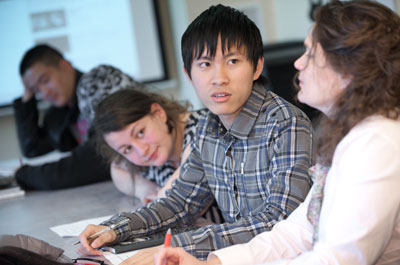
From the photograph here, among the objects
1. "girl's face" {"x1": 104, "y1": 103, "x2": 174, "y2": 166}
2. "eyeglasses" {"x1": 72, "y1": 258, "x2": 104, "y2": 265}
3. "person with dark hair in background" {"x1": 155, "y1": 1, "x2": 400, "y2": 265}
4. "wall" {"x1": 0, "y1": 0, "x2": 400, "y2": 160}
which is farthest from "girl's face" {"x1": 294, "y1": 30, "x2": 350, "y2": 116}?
"wall" {"x1": 0, "y1": 0, "x2": 400, "y2": 160}

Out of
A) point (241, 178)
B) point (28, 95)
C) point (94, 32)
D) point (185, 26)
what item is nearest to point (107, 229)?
point (241, 178)

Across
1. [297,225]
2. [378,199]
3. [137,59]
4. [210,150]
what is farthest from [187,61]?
[137,59]

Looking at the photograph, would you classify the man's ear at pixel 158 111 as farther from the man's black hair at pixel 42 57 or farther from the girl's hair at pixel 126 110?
the man's black hair at pixel 42 57

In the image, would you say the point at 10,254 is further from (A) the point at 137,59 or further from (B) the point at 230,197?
(A) the point at 137,59

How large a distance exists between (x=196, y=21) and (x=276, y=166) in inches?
16.9

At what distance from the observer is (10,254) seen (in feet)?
3.48

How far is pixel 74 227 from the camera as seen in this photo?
5.53 feet

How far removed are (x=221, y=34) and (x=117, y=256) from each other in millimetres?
594

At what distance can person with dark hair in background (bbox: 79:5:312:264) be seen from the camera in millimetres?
1202

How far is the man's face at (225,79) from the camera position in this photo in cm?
131

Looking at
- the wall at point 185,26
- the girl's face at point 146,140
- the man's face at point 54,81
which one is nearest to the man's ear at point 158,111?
the girl's face at point 146,140


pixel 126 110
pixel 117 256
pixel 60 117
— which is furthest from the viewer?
pixel 60 117

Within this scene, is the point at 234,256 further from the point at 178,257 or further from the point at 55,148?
the point at 55,148

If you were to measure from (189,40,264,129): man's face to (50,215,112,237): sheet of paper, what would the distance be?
59 cm
